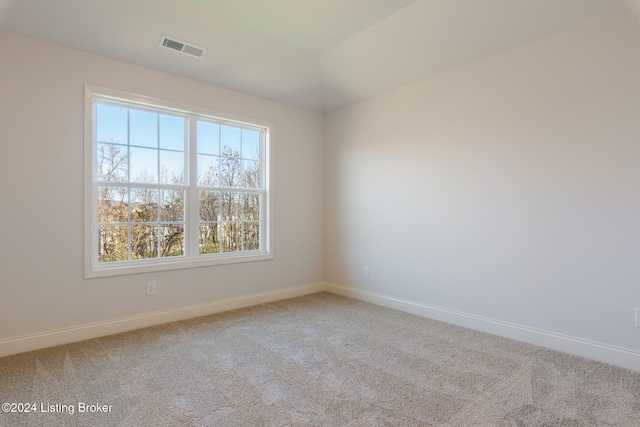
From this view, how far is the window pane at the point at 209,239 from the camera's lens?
11.9 feet

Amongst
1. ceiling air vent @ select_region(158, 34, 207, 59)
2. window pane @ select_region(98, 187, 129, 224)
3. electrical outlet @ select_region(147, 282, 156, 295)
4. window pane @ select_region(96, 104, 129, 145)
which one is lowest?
electrical outlet @ select_region(147, 282, 156, 295)

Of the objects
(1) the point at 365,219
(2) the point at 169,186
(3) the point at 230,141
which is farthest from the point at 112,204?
(1) the point at 365,219

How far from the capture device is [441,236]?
11.0ft

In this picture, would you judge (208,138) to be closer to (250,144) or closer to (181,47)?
(250,144)

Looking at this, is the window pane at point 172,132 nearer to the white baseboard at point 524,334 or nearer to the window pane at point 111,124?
the window pane at point 111,124

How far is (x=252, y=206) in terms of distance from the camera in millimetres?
4086

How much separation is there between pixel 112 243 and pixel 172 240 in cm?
54

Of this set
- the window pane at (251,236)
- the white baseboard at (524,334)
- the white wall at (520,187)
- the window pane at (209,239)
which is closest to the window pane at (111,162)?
the window pane at (209,239)

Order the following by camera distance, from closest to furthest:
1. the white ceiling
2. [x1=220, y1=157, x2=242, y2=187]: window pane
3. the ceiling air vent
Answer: the white ceiling, the ceiling air vent, [x1=220, y1=157, x2=242, y2=187]: window pane

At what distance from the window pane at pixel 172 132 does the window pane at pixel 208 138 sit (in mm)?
195

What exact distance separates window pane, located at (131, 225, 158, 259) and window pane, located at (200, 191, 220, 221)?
0.52 m

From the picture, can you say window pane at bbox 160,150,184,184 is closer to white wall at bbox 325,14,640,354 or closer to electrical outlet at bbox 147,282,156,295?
electrical outlet at bbox 147,282,156,295

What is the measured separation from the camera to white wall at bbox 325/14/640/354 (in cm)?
237

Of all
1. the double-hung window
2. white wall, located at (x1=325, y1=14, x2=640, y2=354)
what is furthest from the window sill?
white wall, located at (x1=325, y1=14, x2=640, y2=354)
